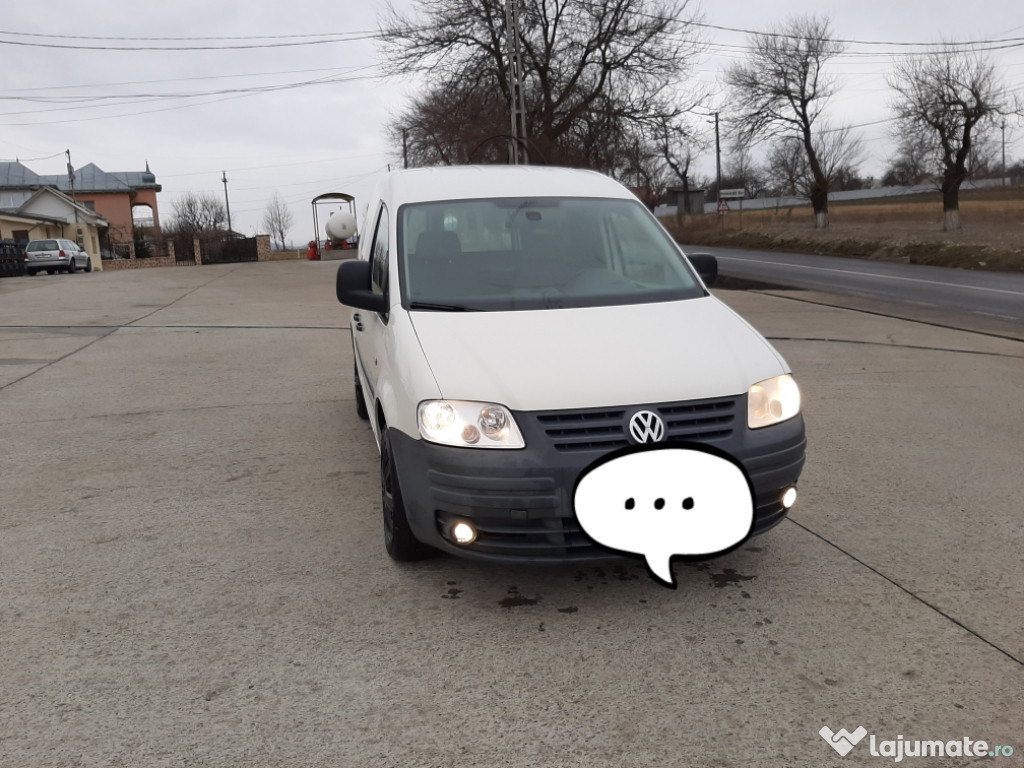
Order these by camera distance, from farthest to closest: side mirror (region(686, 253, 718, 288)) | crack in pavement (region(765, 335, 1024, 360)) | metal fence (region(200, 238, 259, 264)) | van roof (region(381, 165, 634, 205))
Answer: metal fence (region(200, 238, 259, 264))
crack in pavement (region(765, 335, 1024, 360))
van roof (region(381, 165, 634, 205))
side mirror (region(686, 253, 718, 288))

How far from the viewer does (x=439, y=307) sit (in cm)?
419

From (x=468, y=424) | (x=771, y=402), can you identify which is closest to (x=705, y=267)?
(x=771, y=402)

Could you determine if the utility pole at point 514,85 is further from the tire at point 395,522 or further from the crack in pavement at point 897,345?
the tire at point 395,522

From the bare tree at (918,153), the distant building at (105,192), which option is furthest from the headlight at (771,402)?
the distant building at (105,192)

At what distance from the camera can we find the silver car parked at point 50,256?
124ft

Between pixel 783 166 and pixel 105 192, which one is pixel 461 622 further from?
pixel 105 192

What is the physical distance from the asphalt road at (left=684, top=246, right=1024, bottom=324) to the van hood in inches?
451

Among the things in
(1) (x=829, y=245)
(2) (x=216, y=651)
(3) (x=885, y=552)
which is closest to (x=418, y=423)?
(2) (x=216, y=651)

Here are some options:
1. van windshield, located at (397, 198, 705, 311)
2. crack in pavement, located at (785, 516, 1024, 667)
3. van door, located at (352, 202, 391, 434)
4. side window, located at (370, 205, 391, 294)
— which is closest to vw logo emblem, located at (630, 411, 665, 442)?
van windshield, located at (397, 198, 705, 311)

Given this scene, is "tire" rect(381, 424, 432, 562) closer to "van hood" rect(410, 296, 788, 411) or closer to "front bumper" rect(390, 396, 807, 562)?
"front bumper" rect(390, 396, 807, 562)

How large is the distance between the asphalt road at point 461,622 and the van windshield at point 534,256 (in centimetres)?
79

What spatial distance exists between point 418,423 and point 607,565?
1197 mm

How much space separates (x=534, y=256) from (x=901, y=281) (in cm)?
1842

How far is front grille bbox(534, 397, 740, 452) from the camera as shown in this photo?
10.8 ft
